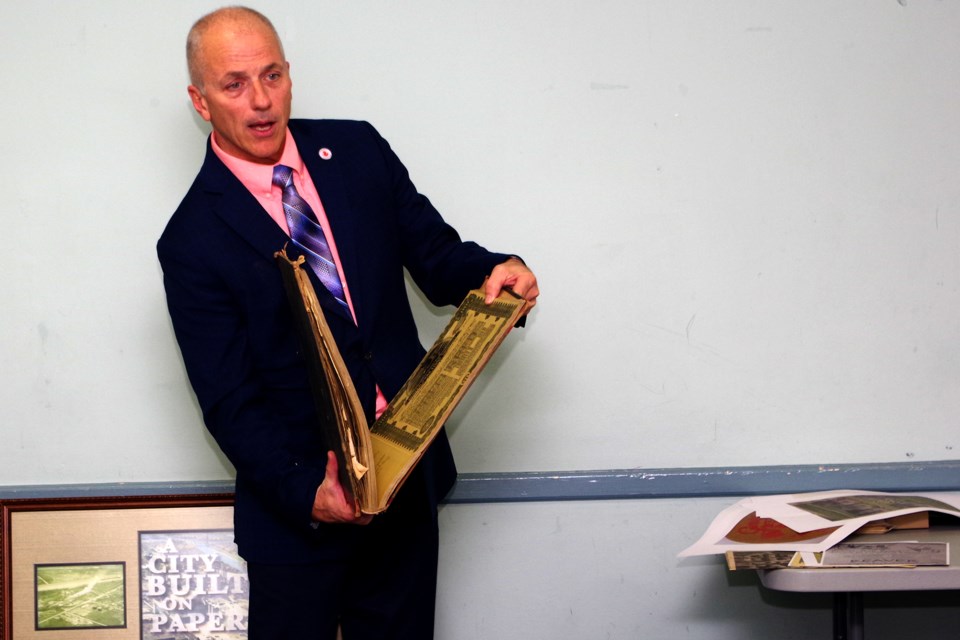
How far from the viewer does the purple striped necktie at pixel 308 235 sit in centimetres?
233

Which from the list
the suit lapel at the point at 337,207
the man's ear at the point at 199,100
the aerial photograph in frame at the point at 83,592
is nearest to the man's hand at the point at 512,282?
the suit lapel at the point at 337,207

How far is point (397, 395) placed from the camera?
2.33 meters

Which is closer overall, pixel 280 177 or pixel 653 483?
pixel 280 177

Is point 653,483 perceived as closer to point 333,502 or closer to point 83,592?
point 333,502

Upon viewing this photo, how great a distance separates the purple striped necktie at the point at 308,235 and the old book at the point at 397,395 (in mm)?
107

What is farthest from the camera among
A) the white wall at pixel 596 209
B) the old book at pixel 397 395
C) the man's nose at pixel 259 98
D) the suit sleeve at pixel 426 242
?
the white wall at pixel 596 209

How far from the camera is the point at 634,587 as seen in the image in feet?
9.87

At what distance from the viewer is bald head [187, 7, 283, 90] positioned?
90.4 inches

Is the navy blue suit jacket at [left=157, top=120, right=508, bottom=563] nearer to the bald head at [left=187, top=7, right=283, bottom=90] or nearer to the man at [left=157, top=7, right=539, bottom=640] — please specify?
the man at [left=157, top=7, right=539, bottom=640]

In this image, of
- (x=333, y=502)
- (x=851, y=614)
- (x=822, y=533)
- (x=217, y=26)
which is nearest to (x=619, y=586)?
(x=851, y=614)

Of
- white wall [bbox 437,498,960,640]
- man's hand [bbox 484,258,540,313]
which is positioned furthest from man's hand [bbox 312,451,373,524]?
white wall [bbox 437,498,960,640]

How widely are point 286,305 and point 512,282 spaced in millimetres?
499

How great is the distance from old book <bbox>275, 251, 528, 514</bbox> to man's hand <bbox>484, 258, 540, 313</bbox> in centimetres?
2

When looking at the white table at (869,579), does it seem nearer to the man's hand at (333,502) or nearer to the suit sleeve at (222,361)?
the man's hand at (333,502)
